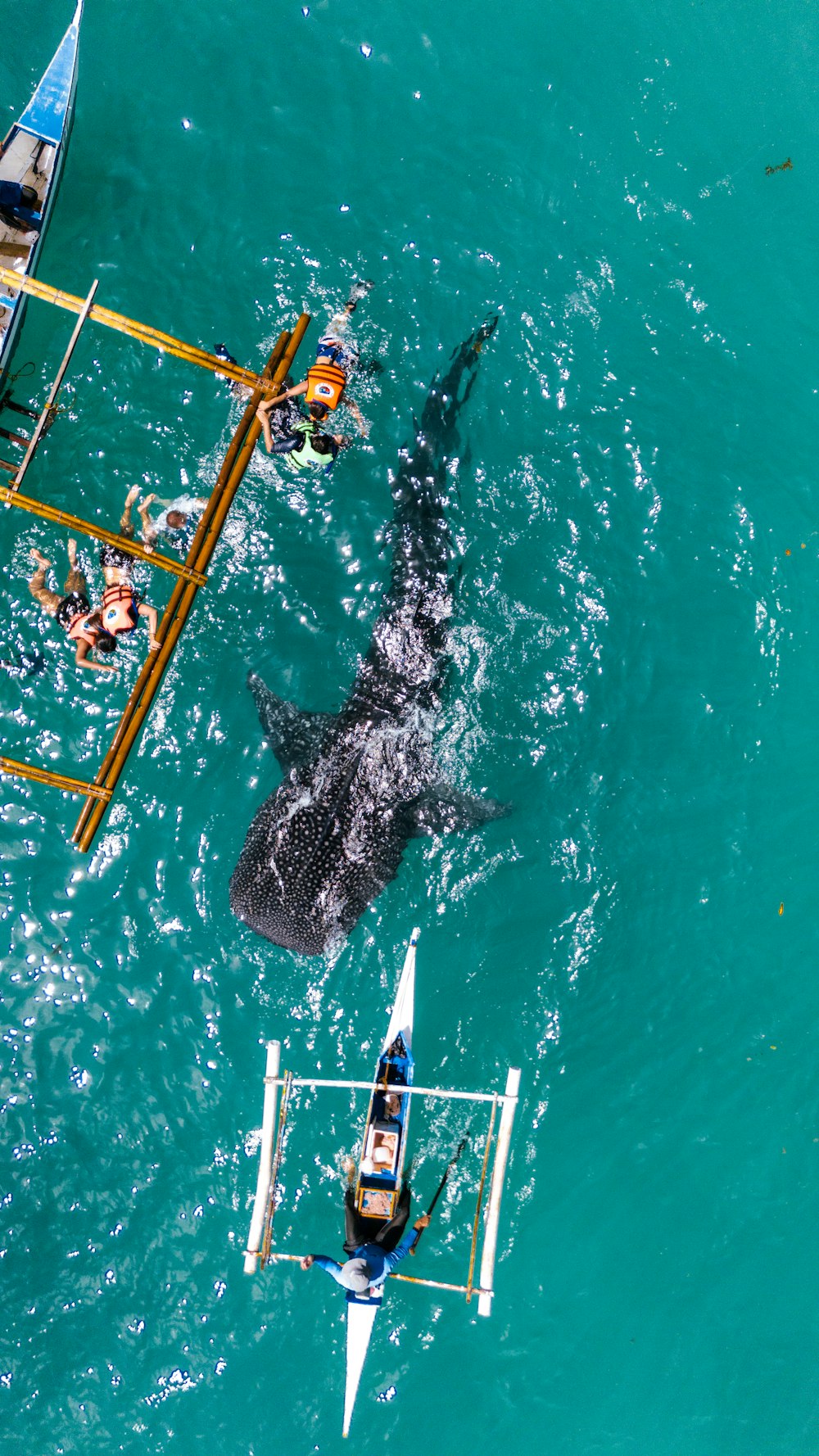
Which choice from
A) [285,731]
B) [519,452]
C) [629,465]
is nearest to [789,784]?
[629,465]

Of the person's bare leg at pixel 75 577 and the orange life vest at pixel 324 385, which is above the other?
the orange life vest at pixel 324 385

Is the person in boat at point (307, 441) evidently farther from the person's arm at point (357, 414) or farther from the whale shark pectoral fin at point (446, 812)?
the whale shark pectoral fin at point (446, 812)

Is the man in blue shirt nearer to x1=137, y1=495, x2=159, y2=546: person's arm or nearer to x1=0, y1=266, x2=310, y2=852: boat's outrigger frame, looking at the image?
x1=0, y1=266, x2=310, y2=852: boat's outrigger frame

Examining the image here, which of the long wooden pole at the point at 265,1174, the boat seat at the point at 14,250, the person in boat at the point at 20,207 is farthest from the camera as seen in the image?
the boat seat at the point at 14,250

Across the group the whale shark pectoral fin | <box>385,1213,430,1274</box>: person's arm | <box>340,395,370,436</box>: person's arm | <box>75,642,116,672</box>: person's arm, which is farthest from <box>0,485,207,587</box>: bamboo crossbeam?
<box>385,1213,430,1274</box>: person's arm

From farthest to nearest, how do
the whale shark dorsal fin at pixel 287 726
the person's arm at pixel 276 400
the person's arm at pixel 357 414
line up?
1. the person's arm at pixel 357 414
2. the whale shark dorsal fin at pixel 287 726
3. the person's arm at pixel 276 400

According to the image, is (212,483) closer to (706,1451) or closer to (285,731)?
(285,731)

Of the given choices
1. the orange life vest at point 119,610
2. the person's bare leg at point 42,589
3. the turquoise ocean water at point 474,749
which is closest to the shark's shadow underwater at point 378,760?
the turquoise ocean water at point 474,749
